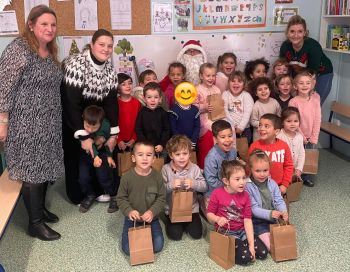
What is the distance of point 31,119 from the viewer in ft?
7.84

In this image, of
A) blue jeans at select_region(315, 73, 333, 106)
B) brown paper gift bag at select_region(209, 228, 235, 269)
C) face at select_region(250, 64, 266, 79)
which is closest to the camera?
brown paper gift bag at select_region(209, 228, 235, 269)

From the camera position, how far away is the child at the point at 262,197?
8.08ft

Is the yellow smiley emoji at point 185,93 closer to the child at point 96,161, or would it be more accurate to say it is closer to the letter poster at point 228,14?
the child at point 96,161

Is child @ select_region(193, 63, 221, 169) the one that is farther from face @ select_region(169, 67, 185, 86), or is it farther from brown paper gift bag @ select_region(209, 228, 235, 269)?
brown paper gift bag @ select_region(209, 228, 235, 269)

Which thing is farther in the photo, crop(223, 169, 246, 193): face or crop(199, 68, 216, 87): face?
crop(199, 68, 216, 87): face

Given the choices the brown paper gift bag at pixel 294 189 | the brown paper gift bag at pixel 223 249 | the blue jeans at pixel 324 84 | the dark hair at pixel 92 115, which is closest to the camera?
the brown paper gift bag at pixel 223 249

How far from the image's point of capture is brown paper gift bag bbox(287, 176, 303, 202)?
3.01 meters

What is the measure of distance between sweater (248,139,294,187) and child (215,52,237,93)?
34.5 inches

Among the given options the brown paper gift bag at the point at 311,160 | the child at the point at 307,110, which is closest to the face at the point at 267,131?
the brown paper gift bag at the point at 311,160

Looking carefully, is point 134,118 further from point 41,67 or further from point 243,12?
point 243,12

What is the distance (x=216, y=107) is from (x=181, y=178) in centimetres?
84

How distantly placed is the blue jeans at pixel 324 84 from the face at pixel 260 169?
1.75m

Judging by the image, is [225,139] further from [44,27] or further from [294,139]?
[44,27]

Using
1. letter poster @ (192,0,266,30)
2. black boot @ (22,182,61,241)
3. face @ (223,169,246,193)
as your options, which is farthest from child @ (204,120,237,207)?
letter poster @ (192,0,266,30)
